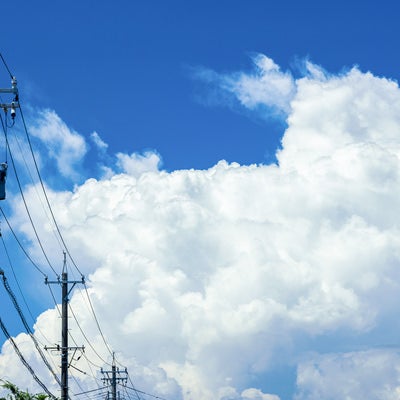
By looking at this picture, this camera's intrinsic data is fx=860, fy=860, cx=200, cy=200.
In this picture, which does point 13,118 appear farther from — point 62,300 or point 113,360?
point 113,360

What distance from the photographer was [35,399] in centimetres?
5612

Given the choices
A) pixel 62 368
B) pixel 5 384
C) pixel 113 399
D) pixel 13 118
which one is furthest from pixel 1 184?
pixel 113 399

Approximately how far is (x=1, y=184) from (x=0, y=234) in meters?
2.88

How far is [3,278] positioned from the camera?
43656 millimetres

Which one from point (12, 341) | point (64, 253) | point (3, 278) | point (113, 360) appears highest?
point (113, 360)

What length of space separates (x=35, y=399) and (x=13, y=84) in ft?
83.1

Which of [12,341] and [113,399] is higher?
[113,399]

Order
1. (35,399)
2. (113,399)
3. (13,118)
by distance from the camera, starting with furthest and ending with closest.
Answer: (113,399)
(35,399)
(13,118)

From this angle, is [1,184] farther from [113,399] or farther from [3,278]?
[113,399]

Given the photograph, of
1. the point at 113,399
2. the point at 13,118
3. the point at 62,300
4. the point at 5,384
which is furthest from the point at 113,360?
the point at 13,118

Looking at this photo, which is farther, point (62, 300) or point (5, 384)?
point (62, 300)

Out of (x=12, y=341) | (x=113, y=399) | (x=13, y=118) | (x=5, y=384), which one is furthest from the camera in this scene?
(x=113, y=399)

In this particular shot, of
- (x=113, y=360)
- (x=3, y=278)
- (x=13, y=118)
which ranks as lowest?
(x=3, y=278)

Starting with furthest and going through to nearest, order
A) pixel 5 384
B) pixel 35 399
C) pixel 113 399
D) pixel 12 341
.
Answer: pixel 113 399, pixel 35 399, pixel 5 384, pixel 12 341
